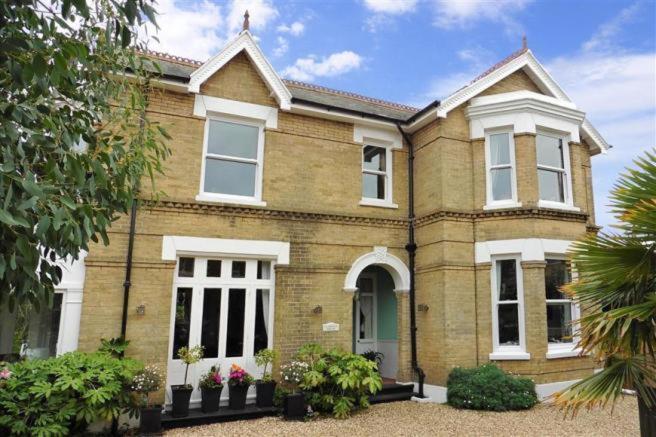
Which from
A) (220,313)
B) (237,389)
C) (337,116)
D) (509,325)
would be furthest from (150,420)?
(509,325)

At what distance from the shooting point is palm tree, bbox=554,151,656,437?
4.16m

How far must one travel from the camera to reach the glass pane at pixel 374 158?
38.0ft

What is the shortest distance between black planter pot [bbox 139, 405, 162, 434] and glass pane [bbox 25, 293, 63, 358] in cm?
209

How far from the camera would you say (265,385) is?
8875 mm

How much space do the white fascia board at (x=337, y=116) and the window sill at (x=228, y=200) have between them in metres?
2.30

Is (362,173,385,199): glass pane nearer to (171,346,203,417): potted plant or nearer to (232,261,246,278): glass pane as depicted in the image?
(232,261,246,278): glass pane

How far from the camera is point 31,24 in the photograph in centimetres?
264

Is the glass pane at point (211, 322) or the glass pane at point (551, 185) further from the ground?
the glass pane at point (551, 185)

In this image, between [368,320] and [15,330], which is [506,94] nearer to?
[368,320]

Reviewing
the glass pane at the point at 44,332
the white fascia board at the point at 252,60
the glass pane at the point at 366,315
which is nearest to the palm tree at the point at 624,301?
the white fascia board at the point at 252,60

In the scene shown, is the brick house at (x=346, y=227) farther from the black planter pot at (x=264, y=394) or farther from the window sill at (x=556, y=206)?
the black planter pot at (x=264, y=394)

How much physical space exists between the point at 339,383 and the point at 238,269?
313 cm

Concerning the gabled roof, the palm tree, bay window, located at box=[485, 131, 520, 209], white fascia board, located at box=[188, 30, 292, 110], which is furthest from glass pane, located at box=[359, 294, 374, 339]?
the palm tree

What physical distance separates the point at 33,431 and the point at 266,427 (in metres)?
3.47
